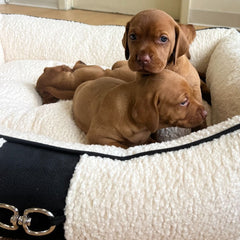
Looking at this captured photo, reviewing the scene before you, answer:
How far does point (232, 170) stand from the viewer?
0.96 metres

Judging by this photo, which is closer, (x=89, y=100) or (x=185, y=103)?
(x=185, y=103)

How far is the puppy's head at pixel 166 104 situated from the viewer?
4.04 feet

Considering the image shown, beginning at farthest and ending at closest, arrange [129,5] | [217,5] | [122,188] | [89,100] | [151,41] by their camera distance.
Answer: [129,5] → [217,5] → [89,100] → [151,41] → [122,188]

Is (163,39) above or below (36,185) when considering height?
above

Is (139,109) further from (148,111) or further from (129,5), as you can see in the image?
(129,5)

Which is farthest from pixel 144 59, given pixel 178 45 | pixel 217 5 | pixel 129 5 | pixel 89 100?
pixel 129 5

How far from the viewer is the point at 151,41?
135 cm

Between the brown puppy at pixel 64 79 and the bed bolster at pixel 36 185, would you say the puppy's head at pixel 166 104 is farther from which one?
the brown puppy at pixel 64 79

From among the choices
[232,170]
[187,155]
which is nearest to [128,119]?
[187,155]

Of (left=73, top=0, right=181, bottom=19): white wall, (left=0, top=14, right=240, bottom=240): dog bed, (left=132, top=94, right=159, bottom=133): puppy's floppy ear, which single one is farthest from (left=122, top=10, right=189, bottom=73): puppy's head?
(left=73, top=0, right=181, bottom=19): white wall

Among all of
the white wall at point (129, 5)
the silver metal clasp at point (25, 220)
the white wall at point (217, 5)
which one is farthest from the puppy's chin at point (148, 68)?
the white wall at point (129, 5)

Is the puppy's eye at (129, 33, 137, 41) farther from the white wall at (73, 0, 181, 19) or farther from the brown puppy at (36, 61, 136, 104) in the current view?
the white wall at (73, 0, 181, 19)

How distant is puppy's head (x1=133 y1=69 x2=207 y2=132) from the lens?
1232 mm

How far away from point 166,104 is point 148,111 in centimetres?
8
